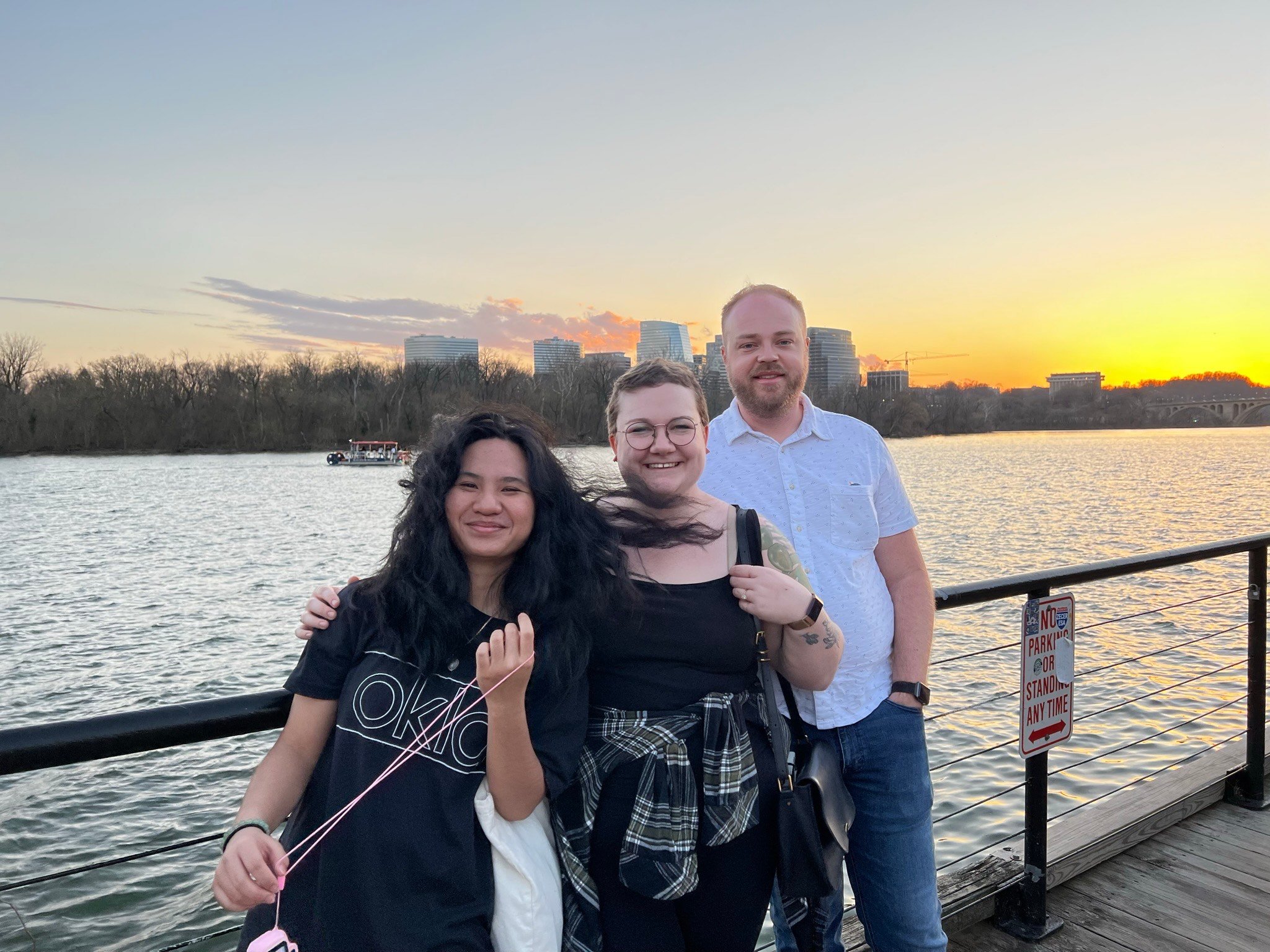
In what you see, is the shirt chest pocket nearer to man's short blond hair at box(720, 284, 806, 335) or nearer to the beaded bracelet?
man's short blond hair at box(720, 284, 806, 335)

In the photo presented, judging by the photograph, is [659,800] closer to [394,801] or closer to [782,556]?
[394,801]

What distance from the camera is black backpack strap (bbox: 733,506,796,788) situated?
1.85 metres

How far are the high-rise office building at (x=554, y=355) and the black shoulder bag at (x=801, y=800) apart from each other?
7984 centimetres

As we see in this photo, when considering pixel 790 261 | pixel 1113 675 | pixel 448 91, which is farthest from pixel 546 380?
pixel 1113 675

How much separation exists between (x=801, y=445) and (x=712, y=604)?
80 cm

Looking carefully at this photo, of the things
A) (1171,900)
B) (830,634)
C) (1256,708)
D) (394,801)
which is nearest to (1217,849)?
(1171,900)

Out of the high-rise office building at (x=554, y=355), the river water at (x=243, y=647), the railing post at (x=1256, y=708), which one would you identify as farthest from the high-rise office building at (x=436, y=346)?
the railing post at (x=1256, y=708)

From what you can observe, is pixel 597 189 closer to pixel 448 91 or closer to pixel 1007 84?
pixel 448 91

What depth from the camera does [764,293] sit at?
7.83 feet

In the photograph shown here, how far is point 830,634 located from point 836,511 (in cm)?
51

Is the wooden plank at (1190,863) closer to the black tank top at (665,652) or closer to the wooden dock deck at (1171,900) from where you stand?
the wooden dock deck at (1171,900)

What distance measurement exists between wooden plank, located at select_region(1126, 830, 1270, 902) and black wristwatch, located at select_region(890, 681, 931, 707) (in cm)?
183

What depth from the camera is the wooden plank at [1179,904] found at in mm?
2748

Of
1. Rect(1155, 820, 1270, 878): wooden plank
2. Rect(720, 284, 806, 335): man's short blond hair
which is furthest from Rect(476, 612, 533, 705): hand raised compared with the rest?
Rect(1155, 820, 1270, 878): wooden plank
